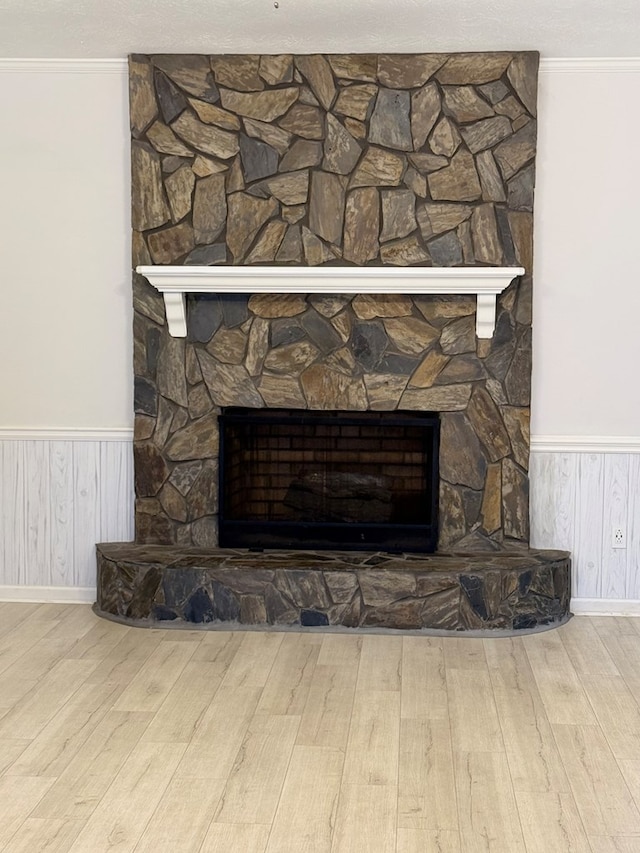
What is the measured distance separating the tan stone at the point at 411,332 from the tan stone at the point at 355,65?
1021 millimetres

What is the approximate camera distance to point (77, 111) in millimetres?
4418

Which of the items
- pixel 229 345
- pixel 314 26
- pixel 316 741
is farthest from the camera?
pixel 229 345

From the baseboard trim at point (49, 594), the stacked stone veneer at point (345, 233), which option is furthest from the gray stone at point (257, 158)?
the baseboard trim at point (49, 594)

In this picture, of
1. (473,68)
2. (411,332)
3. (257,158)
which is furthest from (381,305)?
(473,68)

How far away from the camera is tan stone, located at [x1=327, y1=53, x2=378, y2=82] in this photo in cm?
422

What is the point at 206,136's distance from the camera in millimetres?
4309

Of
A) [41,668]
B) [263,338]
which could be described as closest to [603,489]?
[263,338]

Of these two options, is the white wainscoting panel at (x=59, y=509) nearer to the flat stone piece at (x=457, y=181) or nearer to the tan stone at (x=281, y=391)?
the tan stone at (x=281, y=391)

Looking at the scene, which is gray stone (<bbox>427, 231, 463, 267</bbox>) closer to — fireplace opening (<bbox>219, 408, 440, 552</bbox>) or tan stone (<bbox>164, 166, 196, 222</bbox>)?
fireplace opening (<bbox>219, 408, 440, 552</bbox>)

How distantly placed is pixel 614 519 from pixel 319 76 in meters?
2.31

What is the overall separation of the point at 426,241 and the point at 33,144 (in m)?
1.79

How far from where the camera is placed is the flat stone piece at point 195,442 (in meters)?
4.47

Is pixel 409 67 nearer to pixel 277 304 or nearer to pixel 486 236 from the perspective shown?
pixel 486 236

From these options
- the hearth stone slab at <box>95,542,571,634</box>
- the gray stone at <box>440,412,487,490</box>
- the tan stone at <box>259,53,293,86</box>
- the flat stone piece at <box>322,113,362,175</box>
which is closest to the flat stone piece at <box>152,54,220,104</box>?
the tan stone at <box>259,53,293,86</box>
